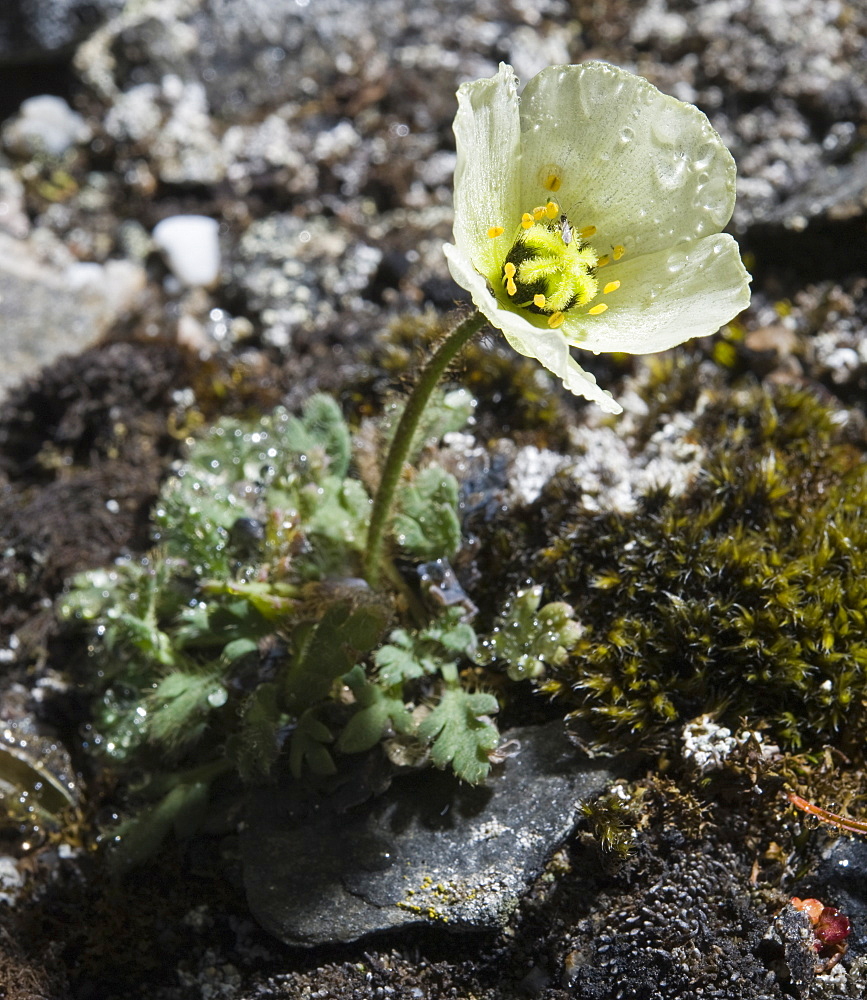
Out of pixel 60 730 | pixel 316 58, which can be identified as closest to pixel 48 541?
pixel 60 730

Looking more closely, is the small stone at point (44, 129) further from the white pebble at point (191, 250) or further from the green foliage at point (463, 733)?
the green foliage at point (463, 733)

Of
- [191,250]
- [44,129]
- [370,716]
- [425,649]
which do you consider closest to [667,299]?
[425,649]

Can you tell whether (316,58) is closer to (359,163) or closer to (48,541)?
(359,163)

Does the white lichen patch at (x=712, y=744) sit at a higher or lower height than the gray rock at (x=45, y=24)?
lower

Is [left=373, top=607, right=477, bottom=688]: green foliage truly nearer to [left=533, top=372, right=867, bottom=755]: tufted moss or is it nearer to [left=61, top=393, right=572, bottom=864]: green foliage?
[left=61, top=393, right=572, bottom=864]: green foliage

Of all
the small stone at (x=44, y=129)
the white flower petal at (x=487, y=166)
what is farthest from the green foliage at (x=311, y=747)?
the small stone at (x=44, y=129)

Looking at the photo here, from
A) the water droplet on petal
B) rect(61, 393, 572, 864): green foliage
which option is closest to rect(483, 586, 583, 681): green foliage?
rect(61, 393, 572, 864): green foliage

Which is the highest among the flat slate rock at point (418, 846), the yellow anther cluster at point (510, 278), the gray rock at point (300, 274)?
the yellow anther cluster at point (510, 278)
